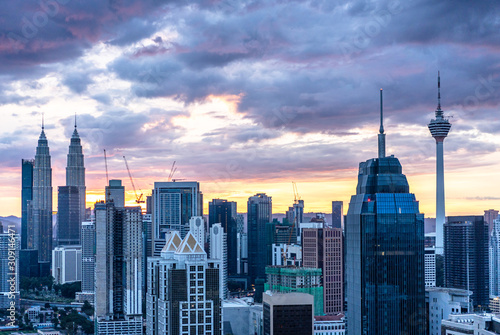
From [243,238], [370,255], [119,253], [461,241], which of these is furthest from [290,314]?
[243,238]

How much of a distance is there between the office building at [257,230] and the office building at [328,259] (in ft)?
92.0

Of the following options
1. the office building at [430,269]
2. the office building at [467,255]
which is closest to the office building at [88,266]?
the office building at [430,269]

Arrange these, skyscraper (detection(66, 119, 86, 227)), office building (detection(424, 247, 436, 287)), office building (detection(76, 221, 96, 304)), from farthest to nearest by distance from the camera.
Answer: skyscraper (detection(66, 119, 86, 227)) → office building (detection(76, 221, 96, 304)) → office building (detection(424, 247, 436, 287))

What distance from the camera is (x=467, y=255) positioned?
241 feet

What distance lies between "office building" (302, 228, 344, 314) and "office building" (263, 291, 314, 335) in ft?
58.9

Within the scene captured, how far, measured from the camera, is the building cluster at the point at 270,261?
36.8 meters

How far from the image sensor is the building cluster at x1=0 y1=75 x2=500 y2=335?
121ft

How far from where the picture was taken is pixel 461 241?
75.4 m

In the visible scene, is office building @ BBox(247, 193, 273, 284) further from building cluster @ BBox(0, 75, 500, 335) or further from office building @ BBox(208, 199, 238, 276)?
office building @ BBox(208, 199, 238, 276)

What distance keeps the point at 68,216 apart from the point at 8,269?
179 ft

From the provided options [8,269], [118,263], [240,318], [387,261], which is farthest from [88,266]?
[387,261]

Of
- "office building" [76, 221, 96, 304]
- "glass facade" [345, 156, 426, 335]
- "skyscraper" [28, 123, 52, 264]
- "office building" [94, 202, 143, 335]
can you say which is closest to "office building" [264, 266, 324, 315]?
"office building" [94, 202, 143, 335]

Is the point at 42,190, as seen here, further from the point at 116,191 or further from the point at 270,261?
the point at 270,261

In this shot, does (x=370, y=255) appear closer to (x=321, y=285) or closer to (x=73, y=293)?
(x=321, y=285)
